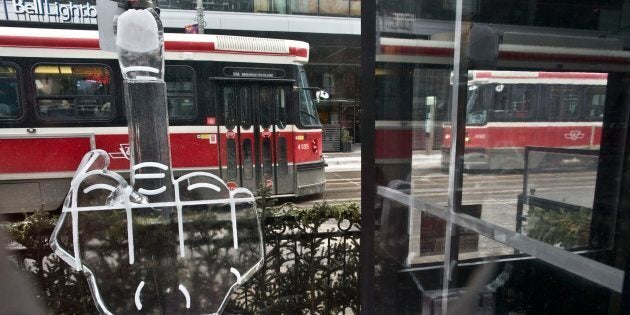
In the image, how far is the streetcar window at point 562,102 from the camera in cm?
184

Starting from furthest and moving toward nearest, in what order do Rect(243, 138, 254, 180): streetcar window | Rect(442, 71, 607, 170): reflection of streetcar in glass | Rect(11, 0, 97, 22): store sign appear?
1. Rect(11, 0, 97, 22): store sign
2. Rect(243, 138, 254, 180): streetcar window
3. Rect(442, 71, 607, 170): reflection of streetcar in glass

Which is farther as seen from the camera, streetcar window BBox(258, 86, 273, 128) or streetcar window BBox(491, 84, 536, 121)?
streetcar window BBox(258, 86, 273, 128)

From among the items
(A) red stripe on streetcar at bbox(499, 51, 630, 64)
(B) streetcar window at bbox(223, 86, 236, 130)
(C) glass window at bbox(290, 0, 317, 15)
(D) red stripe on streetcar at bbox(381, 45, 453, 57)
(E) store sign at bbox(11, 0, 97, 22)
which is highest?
(C) glass window at bbox(290, 0, 317, 15)

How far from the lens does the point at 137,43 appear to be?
80.2 inches

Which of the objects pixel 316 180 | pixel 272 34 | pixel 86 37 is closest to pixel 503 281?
pixel 316 180

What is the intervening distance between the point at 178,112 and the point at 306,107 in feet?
8.32

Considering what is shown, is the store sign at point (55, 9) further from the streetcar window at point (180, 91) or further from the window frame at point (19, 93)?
the streetcar window at point (180, 91)

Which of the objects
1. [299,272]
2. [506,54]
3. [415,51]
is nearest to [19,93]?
[299,272]

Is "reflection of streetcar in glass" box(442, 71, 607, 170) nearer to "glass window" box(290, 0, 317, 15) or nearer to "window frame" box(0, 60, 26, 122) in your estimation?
"window frame" box(0, 60, 26, 122)

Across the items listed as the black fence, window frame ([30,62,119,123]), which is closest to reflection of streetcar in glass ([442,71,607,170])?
the black fence

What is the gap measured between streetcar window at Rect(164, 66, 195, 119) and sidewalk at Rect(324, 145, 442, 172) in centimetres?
548

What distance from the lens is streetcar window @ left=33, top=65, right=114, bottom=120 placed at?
6.01 metres

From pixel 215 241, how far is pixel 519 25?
210 centimetres

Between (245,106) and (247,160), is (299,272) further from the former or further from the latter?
(245,106)
